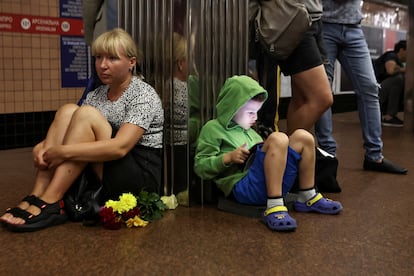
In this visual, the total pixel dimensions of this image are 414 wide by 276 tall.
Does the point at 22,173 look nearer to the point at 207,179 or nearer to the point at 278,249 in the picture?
the point at 207,179

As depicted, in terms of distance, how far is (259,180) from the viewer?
2.11 meters

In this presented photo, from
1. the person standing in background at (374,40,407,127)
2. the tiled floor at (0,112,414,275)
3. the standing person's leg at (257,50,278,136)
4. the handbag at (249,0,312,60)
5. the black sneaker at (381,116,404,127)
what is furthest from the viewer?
the person standing in background at (374,40,407,127)

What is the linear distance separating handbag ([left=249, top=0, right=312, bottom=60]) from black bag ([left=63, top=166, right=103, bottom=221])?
2.99 feet

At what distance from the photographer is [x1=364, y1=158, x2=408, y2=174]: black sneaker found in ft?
10.1

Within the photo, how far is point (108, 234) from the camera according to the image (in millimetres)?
1944

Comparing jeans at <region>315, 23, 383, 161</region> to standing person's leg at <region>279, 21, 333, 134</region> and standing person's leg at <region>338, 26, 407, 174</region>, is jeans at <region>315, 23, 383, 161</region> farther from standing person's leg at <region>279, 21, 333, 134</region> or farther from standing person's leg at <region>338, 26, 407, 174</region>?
standing person's leg at <region>279, 21, 333, 134</region>

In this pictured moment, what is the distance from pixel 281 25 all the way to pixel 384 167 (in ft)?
3.92

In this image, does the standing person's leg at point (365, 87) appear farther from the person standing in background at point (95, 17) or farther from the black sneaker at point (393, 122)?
the black sneaker at point (393, 122)

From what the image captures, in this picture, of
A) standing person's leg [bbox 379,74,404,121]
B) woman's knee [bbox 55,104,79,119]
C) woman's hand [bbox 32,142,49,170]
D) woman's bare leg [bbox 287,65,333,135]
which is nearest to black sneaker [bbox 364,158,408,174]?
woman's bare leg [bbox 287,65,333,135]

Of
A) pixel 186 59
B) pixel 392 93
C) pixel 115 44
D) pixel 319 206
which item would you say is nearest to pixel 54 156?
pixel 115 44

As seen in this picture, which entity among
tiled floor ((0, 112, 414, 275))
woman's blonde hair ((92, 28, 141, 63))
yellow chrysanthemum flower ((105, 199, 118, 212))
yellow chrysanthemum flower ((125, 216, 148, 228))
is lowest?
Result: tiled floor ((0, 112, 414, 275))

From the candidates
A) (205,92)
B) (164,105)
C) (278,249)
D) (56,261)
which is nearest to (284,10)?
(205,92)

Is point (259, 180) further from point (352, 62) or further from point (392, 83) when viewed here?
point (392, 83)

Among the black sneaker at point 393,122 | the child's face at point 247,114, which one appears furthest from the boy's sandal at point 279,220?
the black sneaker at point 393,122
